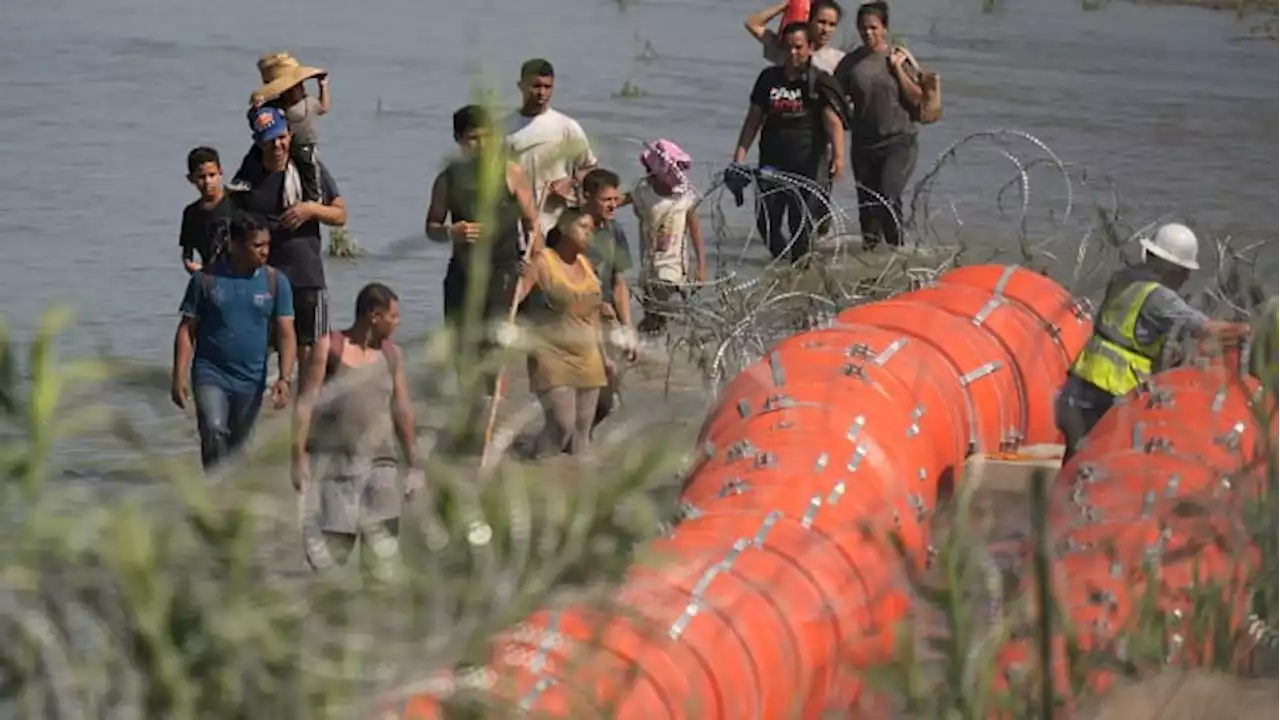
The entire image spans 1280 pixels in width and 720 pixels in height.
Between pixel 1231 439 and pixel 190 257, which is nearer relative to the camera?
pixel 1231 439

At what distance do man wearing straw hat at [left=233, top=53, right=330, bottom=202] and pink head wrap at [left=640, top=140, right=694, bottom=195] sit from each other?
6.97 feet

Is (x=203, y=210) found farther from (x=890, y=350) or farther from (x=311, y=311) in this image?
(x=890, y=350)

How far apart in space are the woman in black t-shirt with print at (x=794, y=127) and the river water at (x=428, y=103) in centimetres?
86

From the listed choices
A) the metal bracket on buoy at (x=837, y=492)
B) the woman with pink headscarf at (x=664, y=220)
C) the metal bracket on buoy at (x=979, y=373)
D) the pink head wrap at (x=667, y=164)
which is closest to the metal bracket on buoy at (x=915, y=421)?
the metal bracket on buoy at (x=979, y=373)

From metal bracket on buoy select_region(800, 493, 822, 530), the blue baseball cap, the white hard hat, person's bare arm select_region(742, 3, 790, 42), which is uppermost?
the blue baseball cap

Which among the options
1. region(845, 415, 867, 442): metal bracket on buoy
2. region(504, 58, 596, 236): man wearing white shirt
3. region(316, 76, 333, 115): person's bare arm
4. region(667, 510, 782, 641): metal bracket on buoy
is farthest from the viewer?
region(316, 76, 333, 115): person's bare arm

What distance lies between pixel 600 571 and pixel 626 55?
90.0 ft

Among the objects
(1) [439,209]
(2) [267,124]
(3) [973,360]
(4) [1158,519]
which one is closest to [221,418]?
(1) [439,209]

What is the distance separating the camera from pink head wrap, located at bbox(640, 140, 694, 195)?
14062 millimetres

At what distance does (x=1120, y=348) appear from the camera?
1058 cm

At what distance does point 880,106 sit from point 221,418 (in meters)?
7.57

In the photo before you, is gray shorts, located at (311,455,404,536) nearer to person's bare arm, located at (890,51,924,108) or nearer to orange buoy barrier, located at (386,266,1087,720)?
orange buoy barrier, located at (386,266,1087,720)

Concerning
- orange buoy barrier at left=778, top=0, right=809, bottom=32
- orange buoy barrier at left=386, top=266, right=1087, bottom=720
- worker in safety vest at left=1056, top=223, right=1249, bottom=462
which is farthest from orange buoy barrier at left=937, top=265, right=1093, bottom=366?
orange buoy barrier at left=778, top=0, right=809, bottom=32

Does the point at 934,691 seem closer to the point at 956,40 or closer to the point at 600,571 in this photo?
the point at 600,571
